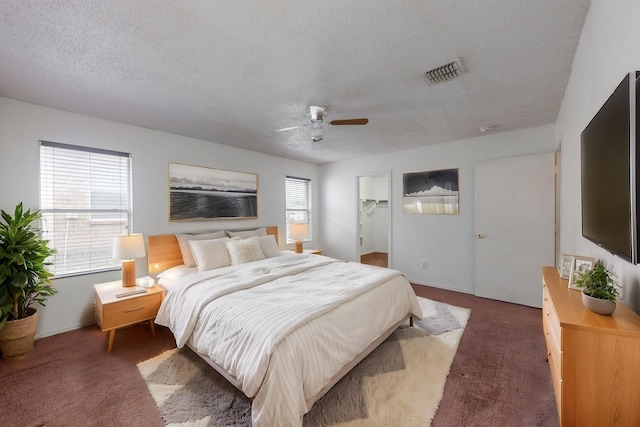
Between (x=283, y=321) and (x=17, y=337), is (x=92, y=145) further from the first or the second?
(x=283, y=321)

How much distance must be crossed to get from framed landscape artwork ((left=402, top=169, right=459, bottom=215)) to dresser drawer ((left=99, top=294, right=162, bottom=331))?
13.5ft

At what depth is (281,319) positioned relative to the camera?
5.54 feet

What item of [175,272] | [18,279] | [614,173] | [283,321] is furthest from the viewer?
[175,272]

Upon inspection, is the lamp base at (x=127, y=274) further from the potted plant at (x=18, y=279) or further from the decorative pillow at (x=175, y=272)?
the potted plant at (x=18, y=279)

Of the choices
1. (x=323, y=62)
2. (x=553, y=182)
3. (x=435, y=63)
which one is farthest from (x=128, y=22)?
(x=553, y=182)

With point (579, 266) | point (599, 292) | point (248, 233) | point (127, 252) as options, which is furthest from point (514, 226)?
point (127, 252)

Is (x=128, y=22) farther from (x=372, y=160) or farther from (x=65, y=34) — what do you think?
(x=372, y=160)

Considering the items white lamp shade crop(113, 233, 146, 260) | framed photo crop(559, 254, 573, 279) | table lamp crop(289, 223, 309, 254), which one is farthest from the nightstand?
framed photo crop(559, 254, 573, 279)

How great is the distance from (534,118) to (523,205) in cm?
116

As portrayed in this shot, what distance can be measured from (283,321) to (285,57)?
6.23 ft

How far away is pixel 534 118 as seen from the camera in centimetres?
319

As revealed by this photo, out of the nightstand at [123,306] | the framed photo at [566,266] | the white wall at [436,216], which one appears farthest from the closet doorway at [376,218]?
the nightstand at [123,306]

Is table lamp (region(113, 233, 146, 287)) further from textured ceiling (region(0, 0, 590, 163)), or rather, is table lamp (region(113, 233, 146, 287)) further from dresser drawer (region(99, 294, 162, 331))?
textured ceiling (region(0, 0, 590, 163))

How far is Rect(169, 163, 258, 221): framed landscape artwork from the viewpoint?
3.67 m
